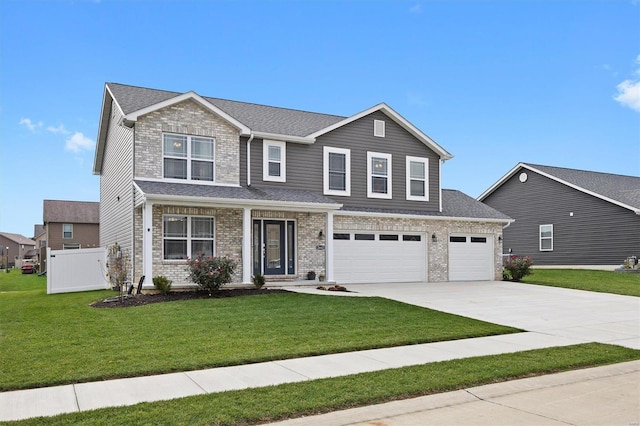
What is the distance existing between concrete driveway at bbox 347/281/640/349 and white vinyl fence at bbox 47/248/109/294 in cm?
934

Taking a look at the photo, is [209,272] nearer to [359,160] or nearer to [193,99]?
[193,99]

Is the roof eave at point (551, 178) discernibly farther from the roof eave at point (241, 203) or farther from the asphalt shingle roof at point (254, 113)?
the roof eave at point (241, 203)

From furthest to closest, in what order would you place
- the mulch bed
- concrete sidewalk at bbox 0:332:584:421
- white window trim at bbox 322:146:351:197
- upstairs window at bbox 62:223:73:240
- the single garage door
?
upstairs window at bbox 62:223:73:240
white window trim at bbox 322:146:351:197
the single garage door
the mulch bed
concrete sidewalk at bbox 0:332:584:421

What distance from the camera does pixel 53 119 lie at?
63.7ft

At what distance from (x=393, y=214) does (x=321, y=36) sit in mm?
7541

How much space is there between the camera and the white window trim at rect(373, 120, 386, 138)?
2117cm

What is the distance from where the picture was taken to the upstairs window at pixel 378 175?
20.9m

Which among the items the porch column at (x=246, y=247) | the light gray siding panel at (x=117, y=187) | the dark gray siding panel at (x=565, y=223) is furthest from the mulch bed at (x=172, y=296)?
the dark gray siding panel at (x=565, y=223)

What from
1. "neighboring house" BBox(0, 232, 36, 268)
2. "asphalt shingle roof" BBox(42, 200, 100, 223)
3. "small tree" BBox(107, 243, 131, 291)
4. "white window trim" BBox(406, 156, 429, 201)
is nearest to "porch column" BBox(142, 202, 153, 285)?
"small tree" BBox(107, 243, 131, 291)

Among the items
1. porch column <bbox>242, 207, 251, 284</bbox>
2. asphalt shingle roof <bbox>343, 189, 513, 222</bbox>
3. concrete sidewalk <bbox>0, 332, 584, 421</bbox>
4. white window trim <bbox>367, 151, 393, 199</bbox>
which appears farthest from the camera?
asphalt shingle roof <bbox>343, 189, 513, 222</bbox>

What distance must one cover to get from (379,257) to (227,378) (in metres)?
14.4

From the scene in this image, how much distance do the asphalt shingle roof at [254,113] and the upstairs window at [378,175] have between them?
2344 mm

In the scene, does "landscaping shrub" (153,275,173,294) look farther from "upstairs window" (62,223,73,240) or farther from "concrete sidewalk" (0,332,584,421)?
"upstairs window" (62,223,73,240)

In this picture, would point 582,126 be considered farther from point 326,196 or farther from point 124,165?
point 124,165
